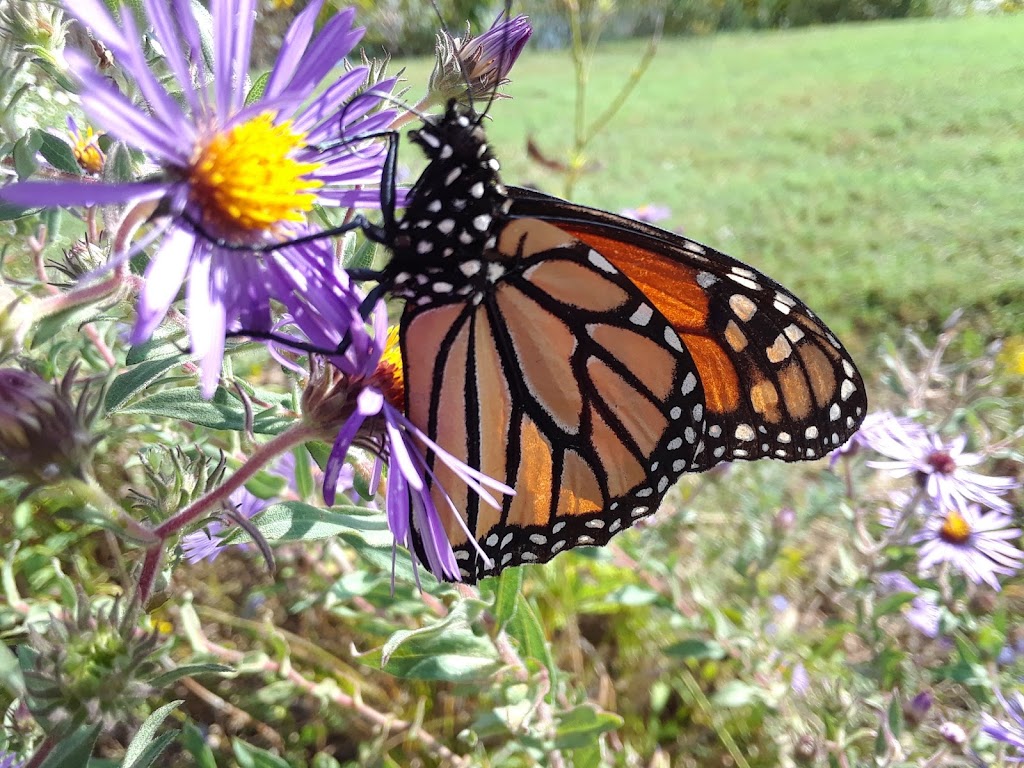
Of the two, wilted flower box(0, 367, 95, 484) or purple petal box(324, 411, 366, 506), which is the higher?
wilted flower box(0, 367, 95, 484)

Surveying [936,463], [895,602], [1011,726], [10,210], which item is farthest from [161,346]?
[936,463]

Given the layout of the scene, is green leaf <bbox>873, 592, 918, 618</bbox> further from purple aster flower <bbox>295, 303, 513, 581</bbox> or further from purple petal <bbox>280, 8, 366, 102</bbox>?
purple petal <bbox>280, 8, 366, 102</bbox>

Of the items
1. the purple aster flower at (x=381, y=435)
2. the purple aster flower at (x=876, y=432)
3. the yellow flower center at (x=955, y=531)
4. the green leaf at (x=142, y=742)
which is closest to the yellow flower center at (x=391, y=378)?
the purple aster flower at (x=381, y=435)

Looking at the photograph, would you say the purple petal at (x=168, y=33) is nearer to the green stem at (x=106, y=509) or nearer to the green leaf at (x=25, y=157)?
the green leaf at (x=25, y=157)

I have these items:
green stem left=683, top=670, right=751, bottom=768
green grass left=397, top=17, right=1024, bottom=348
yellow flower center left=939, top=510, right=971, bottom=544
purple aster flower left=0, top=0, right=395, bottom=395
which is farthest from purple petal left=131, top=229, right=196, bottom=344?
green grass left=397, top=17, right=1024, bottom=348

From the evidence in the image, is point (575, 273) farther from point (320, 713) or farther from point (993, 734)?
point (320, 713)

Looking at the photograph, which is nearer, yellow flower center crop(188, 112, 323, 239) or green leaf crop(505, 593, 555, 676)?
yellow flower center crop(188, 112, 323, 239)
